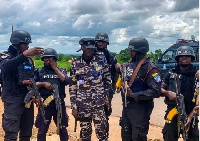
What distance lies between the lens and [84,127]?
212 inches

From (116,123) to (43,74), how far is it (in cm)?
300

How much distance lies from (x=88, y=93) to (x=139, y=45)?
3.59 feet

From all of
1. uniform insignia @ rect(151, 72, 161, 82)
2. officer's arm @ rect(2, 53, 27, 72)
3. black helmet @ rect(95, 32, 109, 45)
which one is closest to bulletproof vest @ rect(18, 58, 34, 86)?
officer's arm @ rect(2, 53, 27, 72)

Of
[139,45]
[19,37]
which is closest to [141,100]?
[139,45]

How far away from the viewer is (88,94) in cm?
538

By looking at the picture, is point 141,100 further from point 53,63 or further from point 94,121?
point 53,63

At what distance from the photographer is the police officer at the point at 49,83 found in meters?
5.75

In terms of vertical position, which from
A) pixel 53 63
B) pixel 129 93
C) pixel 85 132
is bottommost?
pixel 85 132

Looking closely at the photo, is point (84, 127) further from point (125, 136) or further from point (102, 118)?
point (125, 136)

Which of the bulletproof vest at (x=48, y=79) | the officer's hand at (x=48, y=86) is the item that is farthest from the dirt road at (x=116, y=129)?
the officer's hand at (x=48, y=86)

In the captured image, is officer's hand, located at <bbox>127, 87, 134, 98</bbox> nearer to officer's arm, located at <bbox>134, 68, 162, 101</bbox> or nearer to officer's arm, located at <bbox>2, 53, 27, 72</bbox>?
officer's arm, located at <bbox>134, 68, 162, 101</bbox>

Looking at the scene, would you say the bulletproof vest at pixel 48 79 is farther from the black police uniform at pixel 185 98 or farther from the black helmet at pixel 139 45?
the black police uniform at pixel 185 98

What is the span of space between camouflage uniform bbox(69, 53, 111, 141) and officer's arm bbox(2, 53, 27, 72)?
2.89 ft

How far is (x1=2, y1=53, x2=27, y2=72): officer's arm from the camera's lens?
491 cm
